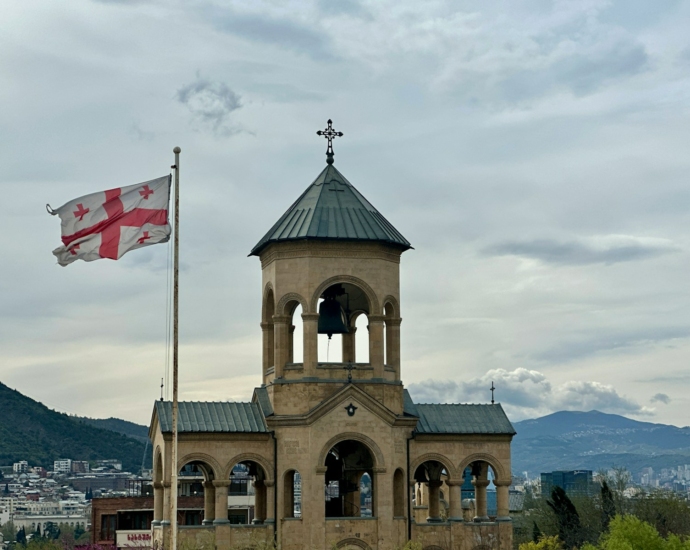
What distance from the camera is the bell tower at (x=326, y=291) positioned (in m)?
63.9

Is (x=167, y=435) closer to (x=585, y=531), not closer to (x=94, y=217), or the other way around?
(x=94, y=217)

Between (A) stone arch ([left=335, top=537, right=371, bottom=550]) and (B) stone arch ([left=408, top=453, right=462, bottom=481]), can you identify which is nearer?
(A) stone arch ([left=335, top=537, right=371, bottom=550])

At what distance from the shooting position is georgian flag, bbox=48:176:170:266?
45.0 meters

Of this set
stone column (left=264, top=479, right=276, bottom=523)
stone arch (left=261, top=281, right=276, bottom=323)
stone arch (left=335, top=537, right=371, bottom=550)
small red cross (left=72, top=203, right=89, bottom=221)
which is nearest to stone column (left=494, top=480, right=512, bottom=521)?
stone arch (left=335, top=537, right=371, bottom=550)

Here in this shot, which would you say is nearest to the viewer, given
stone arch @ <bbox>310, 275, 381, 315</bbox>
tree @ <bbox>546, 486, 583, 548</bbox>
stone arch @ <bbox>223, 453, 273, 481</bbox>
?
stone arch @ <bbox>223, 453, 273, 481</bbox>

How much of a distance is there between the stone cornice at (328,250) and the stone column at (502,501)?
469 inches

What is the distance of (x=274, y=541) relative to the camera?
62.5 m

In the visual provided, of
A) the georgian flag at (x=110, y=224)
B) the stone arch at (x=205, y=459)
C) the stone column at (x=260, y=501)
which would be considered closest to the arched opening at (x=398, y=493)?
the stone column at (x=260, y=501)

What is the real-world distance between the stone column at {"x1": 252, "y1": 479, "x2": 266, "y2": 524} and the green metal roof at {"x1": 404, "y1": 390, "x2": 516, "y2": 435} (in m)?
7.48

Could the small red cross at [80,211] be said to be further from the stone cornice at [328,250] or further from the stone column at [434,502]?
the stone column at [434,502]

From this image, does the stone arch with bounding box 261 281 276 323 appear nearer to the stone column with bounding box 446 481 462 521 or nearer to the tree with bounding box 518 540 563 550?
the stone column with bounding box 446 481 462 521

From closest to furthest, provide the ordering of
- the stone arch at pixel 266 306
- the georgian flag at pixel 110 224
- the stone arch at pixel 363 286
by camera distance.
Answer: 1. the georgian flag at pixel 110 224
2. the stone arch at pixel 363 286
3. the stone arch at pixel 266 306

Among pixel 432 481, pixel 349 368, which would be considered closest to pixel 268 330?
pixel 349 368

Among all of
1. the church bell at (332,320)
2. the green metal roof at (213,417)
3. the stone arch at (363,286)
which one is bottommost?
the green metal roof at (213,417)
